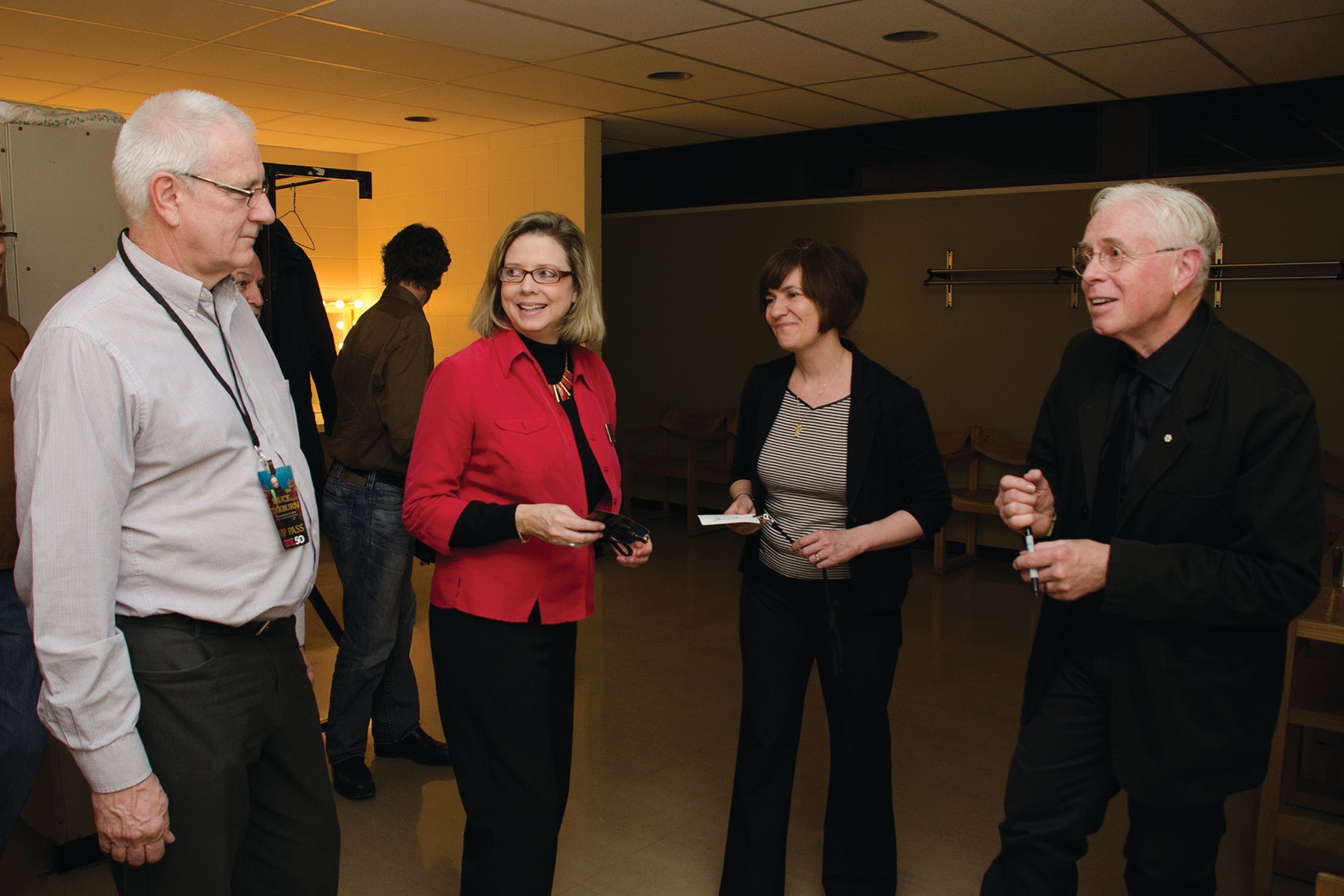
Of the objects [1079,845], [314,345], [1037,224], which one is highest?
[1037,224]

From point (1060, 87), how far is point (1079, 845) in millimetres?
4579

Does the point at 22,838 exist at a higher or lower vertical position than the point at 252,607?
lower

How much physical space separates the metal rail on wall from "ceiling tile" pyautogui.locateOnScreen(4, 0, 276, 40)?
14.2ft

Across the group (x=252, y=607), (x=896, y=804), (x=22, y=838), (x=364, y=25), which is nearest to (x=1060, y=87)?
(x=364, y=25)

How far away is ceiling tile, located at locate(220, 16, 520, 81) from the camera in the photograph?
4426 mm

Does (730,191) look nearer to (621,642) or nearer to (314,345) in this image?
(621,642)

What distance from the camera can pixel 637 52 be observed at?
15.6 feet

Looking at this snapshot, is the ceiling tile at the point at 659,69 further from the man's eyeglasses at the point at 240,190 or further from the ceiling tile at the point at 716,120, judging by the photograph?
the man's eyeglasses at the point at 240,190

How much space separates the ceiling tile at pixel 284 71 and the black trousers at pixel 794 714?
12.6ft

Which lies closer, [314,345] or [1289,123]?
[314,345]

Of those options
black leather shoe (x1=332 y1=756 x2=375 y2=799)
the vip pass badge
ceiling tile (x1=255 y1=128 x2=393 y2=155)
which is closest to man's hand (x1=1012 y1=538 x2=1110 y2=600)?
the vip pass badge

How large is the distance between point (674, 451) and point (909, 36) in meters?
4.43

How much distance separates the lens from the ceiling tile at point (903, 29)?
13.4 ft

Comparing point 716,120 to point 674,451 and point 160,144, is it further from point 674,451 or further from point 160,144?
point 160,144
